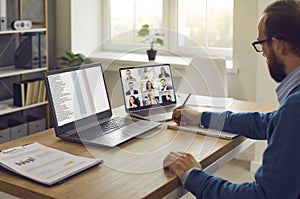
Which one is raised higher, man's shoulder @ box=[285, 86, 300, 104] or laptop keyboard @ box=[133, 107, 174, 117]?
man's shoulder @ box=[285, 86, 300, 104]

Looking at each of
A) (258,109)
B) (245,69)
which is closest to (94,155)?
(258,109)

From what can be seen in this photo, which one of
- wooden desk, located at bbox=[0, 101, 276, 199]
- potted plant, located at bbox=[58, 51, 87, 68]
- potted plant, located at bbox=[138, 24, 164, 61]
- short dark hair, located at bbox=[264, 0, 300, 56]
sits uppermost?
short dark hair, located at bbox=[264, 0, 300, 56]

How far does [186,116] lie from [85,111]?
443mm

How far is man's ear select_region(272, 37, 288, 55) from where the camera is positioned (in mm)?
1479

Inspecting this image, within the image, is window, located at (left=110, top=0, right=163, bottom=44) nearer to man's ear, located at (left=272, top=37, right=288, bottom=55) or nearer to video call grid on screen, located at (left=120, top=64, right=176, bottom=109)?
video call grid on screen, located at (left=120, top=64, right=176, bottom=109)

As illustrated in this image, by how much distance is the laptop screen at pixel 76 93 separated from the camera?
1.92 meters

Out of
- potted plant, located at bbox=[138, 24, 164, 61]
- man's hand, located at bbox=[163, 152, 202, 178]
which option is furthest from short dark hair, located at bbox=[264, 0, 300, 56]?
potted plant, located at bbox=[138, 24, 164, 61]

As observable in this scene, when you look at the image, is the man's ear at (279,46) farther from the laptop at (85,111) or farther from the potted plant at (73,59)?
the potted plant at (73,59)

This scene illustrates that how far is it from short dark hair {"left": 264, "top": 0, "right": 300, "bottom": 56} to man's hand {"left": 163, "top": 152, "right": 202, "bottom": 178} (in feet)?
1.56

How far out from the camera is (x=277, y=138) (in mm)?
1363

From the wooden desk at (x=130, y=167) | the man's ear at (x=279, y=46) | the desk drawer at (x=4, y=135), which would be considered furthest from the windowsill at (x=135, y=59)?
the man's ear at (x=279, y=46)

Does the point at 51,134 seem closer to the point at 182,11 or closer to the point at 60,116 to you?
the point at 60,116

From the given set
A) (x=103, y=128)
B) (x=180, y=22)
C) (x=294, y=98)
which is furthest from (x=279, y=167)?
(x=180, y=22)

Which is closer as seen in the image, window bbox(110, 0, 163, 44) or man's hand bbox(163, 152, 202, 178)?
man's hand bbox(163, 152, 202, 178)
